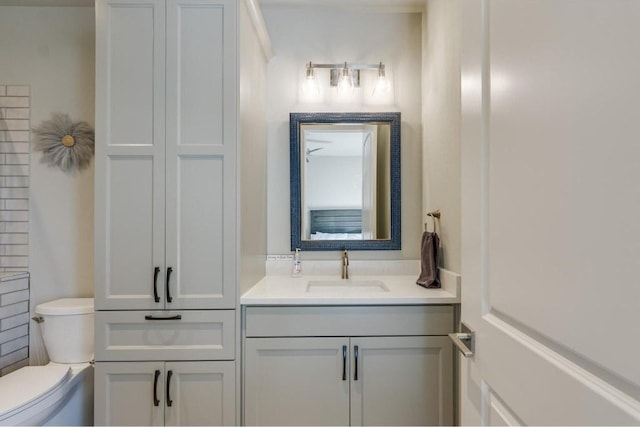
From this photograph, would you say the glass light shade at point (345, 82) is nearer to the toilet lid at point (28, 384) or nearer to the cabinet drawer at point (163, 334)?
the cabinet drawer at point (163, 334)

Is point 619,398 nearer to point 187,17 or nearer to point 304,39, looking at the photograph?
point 187,17

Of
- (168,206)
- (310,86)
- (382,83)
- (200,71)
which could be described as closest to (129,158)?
(168,206)

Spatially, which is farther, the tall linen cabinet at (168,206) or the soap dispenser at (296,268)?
the soap dispenser at (296,268)

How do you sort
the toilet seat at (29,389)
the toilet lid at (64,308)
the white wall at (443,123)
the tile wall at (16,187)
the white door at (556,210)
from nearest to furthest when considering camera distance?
1. the white door at (556,210)
2. the toilet seat at (29,389)
3. the white wall at (443,123)
4. the toilet lid at (64,308)
5. the tile wall at (16,187)

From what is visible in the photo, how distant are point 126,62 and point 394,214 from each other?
66.8 inches

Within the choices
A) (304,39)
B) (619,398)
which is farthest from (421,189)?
(619,398)

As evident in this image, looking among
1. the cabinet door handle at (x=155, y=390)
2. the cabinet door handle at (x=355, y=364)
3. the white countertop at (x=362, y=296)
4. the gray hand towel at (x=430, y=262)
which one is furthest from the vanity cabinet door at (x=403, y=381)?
the cabinet door handle at (x=155, y=390)

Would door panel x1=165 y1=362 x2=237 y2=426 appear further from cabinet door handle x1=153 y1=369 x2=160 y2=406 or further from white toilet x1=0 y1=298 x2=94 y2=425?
white toilet x1=0 y1=298 x2=94 y2=425

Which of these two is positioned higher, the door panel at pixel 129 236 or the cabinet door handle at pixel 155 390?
the door panel at pixel 129 236

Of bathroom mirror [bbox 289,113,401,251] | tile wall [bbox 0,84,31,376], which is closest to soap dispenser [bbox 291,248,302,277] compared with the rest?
bathroom mirror [bbox 289,113,401,251]

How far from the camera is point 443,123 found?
1.74m

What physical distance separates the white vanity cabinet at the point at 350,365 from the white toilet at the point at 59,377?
894 millimetres

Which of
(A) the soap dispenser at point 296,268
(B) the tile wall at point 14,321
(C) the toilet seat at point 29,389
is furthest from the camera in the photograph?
(A) the soap dispenser at point 296,268

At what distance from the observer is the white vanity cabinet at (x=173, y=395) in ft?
4.82
